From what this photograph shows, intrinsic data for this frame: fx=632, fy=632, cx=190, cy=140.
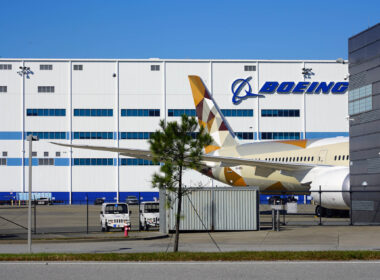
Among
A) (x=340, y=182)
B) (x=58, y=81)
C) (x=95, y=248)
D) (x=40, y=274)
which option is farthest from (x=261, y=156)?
(x=58, y=81)

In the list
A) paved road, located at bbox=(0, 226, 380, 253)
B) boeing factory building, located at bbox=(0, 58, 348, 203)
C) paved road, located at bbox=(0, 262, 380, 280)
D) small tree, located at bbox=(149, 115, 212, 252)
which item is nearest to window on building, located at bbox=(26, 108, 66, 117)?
boeing factory building, located at bbox=(0, 58, 348, 203)

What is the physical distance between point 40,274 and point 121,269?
5.89 ft

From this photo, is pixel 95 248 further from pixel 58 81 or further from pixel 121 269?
pixel 58 81

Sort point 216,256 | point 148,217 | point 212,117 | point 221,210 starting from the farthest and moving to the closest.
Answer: point 212,117, point 148,217, point 221,210, point 216,256

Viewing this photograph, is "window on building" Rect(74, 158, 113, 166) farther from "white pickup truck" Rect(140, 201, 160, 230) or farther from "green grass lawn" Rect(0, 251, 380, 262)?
"green grass lawn" Rect(0, 251, 380, 262)

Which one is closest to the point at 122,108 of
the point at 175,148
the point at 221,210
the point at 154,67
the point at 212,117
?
the point at 154,67

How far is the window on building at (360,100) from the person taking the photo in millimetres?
29094

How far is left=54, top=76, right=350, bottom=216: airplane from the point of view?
32.3m

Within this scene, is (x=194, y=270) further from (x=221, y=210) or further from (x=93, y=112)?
(x=93, y=112)

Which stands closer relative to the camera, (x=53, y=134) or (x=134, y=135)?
(x=53, y=134)

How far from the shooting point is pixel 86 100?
70.8m

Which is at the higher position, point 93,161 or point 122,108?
point 122,108

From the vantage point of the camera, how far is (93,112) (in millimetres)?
71000

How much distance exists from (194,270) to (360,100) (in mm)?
18543
